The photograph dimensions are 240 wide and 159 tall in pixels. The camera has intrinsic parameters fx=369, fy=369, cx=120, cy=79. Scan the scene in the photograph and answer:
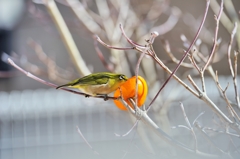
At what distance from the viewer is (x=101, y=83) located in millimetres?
860

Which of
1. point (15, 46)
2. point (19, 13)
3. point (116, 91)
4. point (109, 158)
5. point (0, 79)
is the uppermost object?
point (116, 91)

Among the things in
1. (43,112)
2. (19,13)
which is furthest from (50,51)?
(43,112)

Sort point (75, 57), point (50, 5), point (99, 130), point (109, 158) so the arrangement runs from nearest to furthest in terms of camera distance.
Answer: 1. point (109, 158)
2. point (50, 5)
3. point (75, 57)
4. point (99, 130)

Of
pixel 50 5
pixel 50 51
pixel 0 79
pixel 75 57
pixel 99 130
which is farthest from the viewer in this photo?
pixel 0 79

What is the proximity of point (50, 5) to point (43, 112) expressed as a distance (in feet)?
7.40

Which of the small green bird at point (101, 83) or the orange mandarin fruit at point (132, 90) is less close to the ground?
the orange mandarin fruit at point (132, 90)

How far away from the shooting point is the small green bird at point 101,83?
0.85 metres

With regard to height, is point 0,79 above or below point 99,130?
below

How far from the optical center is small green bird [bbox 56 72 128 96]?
85 cm

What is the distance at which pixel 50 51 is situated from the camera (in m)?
4.95

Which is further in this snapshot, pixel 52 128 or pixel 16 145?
pixel 52 128

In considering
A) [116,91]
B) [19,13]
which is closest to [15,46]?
[19,13]

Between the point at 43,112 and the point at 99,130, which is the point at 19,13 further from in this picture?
the point at 99,130

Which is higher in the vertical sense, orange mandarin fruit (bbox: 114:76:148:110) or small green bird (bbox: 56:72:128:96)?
orange mandarin fruit (bbox: 114:76:148:110)
